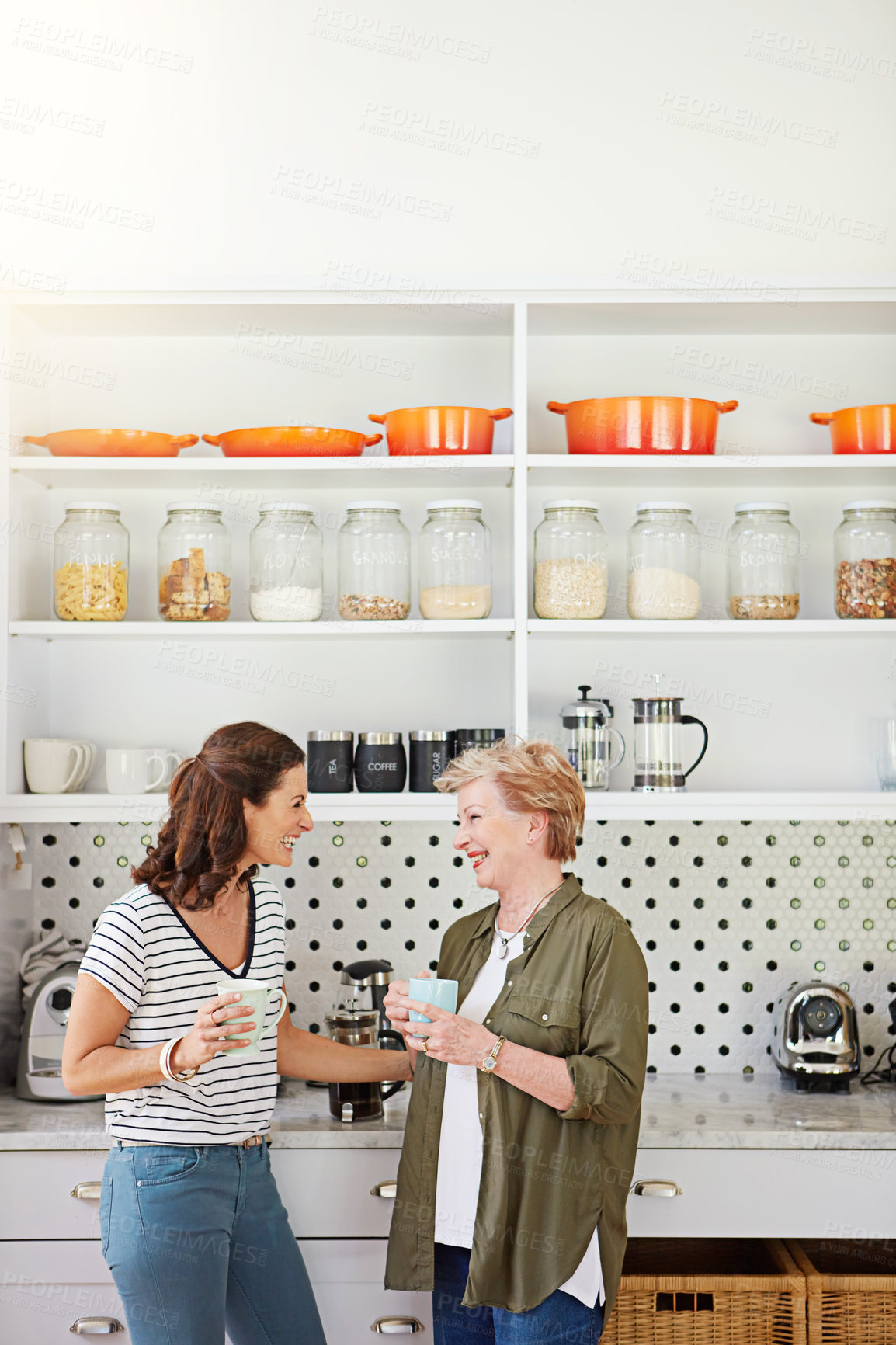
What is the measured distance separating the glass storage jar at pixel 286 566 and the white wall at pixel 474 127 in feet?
2.26

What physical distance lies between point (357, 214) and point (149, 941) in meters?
1.75

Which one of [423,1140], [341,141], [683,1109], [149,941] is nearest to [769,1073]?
[683,1109]

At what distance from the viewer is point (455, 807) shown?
230 centimetres

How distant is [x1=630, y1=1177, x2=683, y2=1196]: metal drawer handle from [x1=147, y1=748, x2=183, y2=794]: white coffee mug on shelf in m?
1.18

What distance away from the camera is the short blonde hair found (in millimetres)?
1817

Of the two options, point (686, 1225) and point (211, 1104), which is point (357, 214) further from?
point (686, 1225)

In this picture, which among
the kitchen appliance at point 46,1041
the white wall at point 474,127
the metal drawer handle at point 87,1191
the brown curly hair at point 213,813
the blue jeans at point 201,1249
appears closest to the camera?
the blue jeans at point 201,1249

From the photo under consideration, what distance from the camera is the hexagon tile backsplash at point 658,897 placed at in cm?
254

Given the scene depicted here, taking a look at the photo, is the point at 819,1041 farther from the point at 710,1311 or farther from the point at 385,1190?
the point at 385,1190

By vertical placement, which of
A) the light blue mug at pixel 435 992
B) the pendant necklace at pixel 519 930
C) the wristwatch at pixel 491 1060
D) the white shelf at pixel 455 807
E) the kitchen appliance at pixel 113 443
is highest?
the kitchen appliance at pixel 113 443

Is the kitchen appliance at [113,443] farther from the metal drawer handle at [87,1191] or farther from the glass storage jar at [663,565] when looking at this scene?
the metal drawer handle at [87,1191]

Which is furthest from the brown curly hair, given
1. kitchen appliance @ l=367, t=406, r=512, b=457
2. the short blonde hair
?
kitchen appliance @ l=367, t=406, r=512, b=457

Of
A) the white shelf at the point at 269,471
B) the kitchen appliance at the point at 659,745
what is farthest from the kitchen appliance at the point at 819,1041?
the white shelf at the point at 269,471

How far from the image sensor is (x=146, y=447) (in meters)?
2.36
